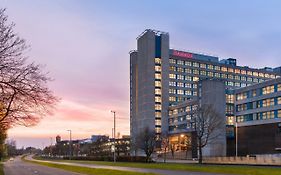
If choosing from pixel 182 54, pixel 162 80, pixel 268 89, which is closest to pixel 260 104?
pixel 268 89

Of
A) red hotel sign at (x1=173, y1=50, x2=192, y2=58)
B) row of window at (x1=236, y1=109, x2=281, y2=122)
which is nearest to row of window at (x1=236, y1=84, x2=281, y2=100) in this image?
row of window at (x1=236, y1=109, x2=281, y2=122)

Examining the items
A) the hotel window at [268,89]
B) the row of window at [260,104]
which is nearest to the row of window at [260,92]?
the hotel window at [268,89]

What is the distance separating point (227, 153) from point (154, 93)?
6024 cm

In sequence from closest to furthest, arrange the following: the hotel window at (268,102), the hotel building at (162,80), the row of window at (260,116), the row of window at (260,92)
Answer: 1. the row of window at (260,116)
2. the row of window at (260,92)
3. the hotel window at (268,102)
4. the hotel building at (162,80)

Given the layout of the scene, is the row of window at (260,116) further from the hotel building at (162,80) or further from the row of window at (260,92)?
the hotel building at (162,80)

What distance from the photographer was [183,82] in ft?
635

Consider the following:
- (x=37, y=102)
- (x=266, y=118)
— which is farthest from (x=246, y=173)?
(x=266, y=118)

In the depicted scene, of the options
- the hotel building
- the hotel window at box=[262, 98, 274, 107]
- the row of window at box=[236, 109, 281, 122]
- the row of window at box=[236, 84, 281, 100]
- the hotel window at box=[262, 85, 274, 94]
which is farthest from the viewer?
the hotel building

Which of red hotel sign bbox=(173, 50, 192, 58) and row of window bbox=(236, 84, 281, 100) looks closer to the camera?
row of window bbox=(236, 84, 281, 100)

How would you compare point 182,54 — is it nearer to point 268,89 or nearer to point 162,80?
point 162,80

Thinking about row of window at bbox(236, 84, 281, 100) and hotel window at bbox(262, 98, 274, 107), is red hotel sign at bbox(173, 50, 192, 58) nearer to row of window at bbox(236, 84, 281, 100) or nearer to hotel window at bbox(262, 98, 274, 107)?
row of window at bbox(236, 84, 281, 100)

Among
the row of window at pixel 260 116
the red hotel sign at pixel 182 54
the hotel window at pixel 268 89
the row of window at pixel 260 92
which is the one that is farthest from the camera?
the red hotel sign at pixel 182 54

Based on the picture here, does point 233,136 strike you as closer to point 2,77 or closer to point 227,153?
point 227,153

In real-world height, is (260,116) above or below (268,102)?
below
